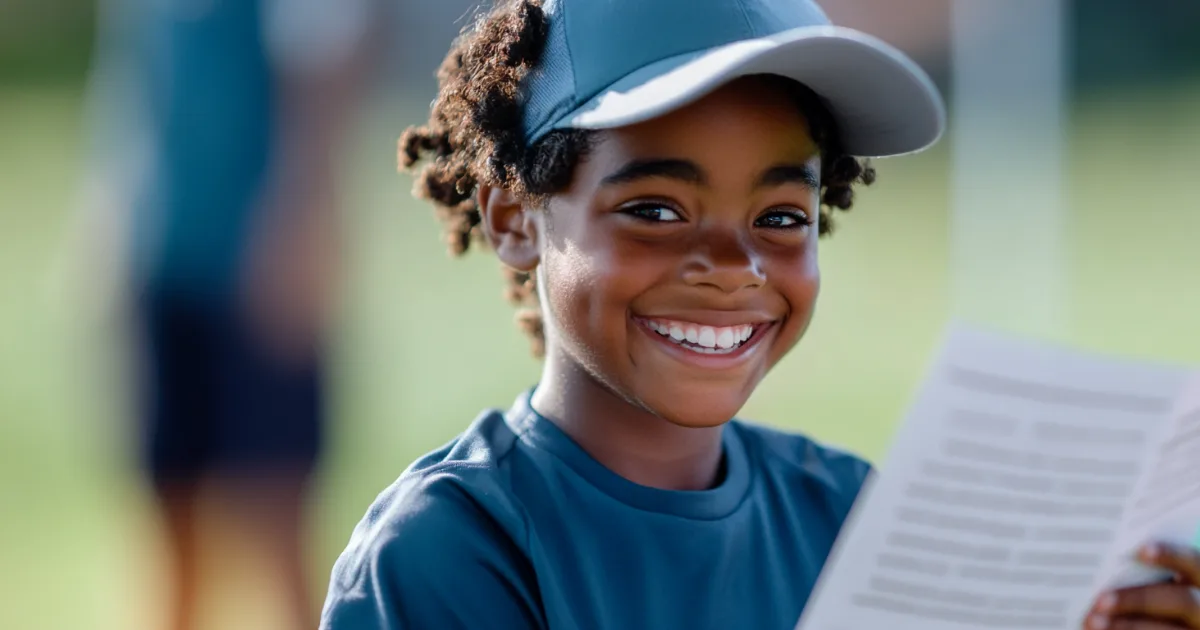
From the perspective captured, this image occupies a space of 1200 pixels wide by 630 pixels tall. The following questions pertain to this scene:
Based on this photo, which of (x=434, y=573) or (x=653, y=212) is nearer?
(x=434, y=573)

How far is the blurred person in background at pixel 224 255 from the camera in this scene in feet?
9.02

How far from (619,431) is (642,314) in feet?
0.54

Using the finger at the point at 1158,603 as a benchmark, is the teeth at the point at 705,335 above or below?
above

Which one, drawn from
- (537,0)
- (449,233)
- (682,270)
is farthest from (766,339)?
(449,233)

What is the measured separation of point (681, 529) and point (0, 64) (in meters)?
11.9

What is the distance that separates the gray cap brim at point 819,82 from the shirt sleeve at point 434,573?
399 millimetres

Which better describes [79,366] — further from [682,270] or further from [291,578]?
[682,270]

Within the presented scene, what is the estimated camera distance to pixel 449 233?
208cm

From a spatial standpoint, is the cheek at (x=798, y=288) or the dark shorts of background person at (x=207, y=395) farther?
the dark shorts of background person at (x=207, y=395)

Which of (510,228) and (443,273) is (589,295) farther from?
(443,273)

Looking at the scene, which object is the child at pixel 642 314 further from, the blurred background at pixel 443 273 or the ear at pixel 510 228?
the blurred background at pixel 443 273

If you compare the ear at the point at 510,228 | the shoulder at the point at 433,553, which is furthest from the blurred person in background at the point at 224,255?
the shoulder at the point at 433,553

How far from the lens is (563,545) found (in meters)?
1.51

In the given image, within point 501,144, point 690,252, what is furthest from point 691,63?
point 501,144
